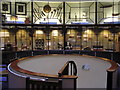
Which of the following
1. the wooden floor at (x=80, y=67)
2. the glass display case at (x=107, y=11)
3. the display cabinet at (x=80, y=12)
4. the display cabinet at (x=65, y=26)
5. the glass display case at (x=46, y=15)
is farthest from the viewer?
the display cabinet at (x=80, y=12)

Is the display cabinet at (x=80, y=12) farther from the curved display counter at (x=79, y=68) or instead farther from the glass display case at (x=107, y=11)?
the curved display counter at (x=79, y=68)

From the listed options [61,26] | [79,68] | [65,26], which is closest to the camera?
Result: [79,68]

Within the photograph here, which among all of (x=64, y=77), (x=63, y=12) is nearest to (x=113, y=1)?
(x=63, y=12)

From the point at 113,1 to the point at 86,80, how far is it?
9.06 metres

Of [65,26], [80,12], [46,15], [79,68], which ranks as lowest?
[79,68]

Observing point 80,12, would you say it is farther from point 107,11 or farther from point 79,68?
point 79,68

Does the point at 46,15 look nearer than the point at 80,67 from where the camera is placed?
No

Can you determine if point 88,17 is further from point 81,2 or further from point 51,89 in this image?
point 51,89

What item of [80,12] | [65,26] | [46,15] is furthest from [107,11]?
[46,15]

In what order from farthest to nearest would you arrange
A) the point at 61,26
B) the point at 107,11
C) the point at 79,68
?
1. the point at 107,11
2. the point at 61,26
3. the point at 79,68

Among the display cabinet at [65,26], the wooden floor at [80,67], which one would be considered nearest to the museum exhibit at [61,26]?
the display cabinet at [65,26]

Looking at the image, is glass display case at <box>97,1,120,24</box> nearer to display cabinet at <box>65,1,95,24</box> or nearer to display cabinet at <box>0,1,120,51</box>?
display cabinet at <box>0,1,120,51</box>

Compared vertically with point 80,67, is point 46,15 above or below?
above

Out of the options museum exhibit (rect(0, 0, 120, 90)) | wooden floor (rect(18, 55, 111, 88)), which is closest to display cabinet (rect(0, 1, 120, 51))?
museum exhibit (rect(0, 0, 120, 90))
